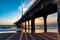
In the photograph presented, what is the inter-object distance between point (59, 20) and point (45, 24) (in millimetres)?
45847

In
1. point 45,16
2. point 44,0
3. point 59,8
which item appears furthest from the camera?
point 45,16

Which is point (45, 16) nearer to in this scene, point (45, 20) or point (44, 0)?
point (45, 20)

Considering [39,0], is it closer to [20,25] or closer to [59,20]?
[59,20]

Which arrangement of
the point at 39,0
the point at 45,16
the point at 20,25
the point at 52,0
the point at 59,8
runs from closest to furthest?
the point at 59,8
the point at 52,0
the point at 39,0
the point at 45,16
the point at 20,25

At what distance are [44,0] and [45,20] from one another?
26.6 metres

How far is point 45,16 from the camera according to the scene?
6200 centimetres

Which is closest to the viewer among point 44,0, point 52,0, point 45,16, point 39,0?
point 52,0

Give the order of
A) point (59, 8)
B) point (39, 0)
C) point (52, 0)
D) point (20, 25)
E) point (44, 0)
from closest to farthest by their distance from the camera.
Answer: point (59, 8) → point (52, 0) → point (44, 0) → point (39, 0) → point (20, 25)

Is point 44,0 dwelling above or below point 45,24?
above

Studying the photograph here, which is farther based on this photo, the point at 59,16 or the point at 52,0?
the point at 52,0

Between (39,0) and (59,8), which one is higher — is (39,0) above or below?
above

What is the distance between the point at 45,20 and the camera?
64000mm

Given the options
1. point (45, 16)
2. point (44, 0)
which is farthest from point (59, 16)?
point (45, 16)

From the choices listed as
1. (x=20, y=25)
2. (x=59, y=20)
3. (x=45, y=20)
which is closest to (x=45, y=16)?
(x=45, y=20)
